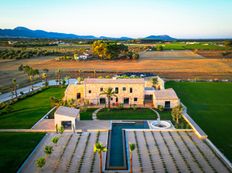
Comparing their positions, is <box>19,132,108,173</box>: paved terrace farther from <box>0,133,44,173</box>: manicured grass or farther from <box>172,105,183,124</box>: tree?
Answer: <box>172,105,183,124</box>: tree

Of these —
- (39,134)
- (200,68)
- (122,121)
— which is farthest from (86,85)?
(200,68)

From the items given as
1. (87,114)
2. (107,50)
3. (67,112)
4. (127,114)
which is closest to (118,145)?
(67,112)

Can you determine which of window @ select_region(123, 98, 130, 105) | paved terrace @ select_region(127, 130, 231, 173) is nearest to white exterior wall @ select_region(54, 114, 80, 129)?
paved terrace @ select_region(127, 130, 231, 173)

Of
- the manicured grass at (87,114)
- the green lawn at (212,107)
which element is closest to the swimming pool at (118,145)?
the manicured grass at (87,114)

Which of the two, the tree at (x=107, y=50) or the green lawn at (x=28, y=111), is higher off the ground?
the tree at (x=107, y=50)

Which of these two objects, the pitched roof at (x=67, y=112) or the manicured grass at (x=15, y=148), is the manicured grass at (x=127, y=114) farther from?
the manicured grass at (x=15, y=148)

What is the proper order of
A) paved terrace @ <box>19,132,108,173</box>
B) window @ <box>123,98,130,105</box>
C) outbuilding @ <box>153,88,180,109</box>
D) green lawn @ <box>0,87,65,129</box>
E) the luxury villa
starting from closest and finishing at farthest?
paved terrace @ <box>19,132,108,173</box> < green lawn @ <box>0,87,65,129</box> < outbuilding @ <box>153,88,180,109</box> < the luxury villa < window @ <box>123,98,130,105</box>

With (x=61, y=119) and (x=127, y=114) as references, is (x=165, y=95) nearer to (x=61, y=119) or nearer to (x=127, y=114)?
(x=127, y=114)
